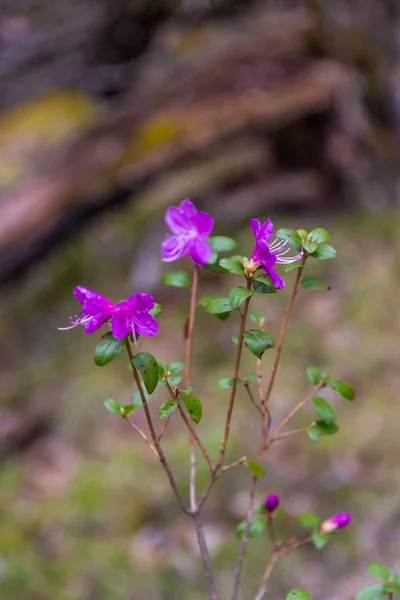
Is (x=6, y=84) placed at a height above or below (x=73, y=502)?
above

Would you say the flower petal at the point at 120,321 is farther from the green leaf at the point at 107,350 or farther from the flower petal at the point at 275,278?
the flower petal at the point at 275,278

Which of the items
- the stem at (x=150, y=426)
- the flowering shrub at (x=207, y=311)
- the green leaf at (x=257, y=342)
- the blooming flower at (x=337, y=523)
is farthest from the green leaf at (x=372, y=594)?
the green leaf at (x=257, y=342)

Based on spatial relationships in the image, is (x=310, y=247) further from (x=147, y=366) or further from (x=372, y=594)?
(x=372, y=594)

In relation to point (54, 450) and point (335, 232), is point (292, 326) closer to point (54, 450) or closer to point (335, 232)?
point (335, 232)

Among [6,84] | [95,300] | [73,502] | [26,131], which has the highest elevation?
[95,300]

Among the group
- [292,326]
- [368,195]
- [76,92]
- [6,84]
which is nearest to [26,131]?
[76,92]

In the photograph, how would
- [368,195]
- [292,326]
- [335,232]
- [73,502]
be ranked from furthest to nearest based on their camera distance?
[368,195], [335,232], [292,326], [73,502]

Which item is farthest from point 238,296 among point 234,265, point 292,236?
point 292,236
